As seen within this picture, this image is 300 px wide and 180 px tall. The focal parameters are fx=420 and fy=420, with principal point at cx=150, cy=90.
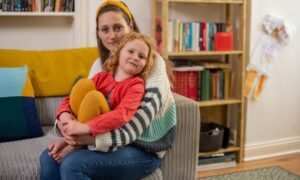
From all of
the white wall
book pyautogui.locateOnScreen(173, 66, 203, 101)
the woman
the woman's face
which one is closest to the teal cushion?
the woman

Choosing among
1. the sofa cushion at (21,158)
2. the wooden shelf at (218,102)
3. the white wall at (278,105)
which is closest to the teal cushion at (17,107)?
the sofa cushion at (21,158)

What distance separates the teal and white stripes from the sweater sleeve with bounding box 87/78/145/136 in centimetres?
2

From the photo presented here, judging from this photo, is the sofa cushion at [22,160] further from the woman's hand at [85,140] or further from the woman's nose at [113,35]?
the woman's nose at [113,35]

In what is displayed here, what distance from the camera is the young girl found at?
1.54 meters

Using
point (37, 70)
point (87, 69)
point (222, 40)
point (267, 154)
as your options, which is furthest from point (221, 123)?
point (37, 70)

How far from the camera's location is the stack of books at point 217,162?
3.00 meters

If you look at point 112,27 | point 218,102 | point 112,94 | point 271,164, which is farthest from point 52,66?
point 271,164

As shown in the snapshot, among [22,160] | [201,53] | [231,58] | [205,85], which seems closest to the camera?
[22,160]

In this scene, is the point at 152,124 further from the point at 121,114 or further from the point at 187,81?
the point at 187,81

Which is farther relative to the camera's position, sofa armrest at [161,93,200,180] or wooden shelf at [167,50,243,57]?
wooden shelf at [167,50,243,57]

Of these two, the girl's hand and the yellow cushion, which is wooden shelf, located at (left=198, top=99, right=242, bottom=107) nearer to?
the yellow cushion

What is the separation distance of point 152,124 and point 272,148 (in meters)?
1.94

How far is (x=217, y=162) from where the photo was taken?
306 cm

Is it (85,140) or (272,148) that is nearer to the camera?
(85,140)
